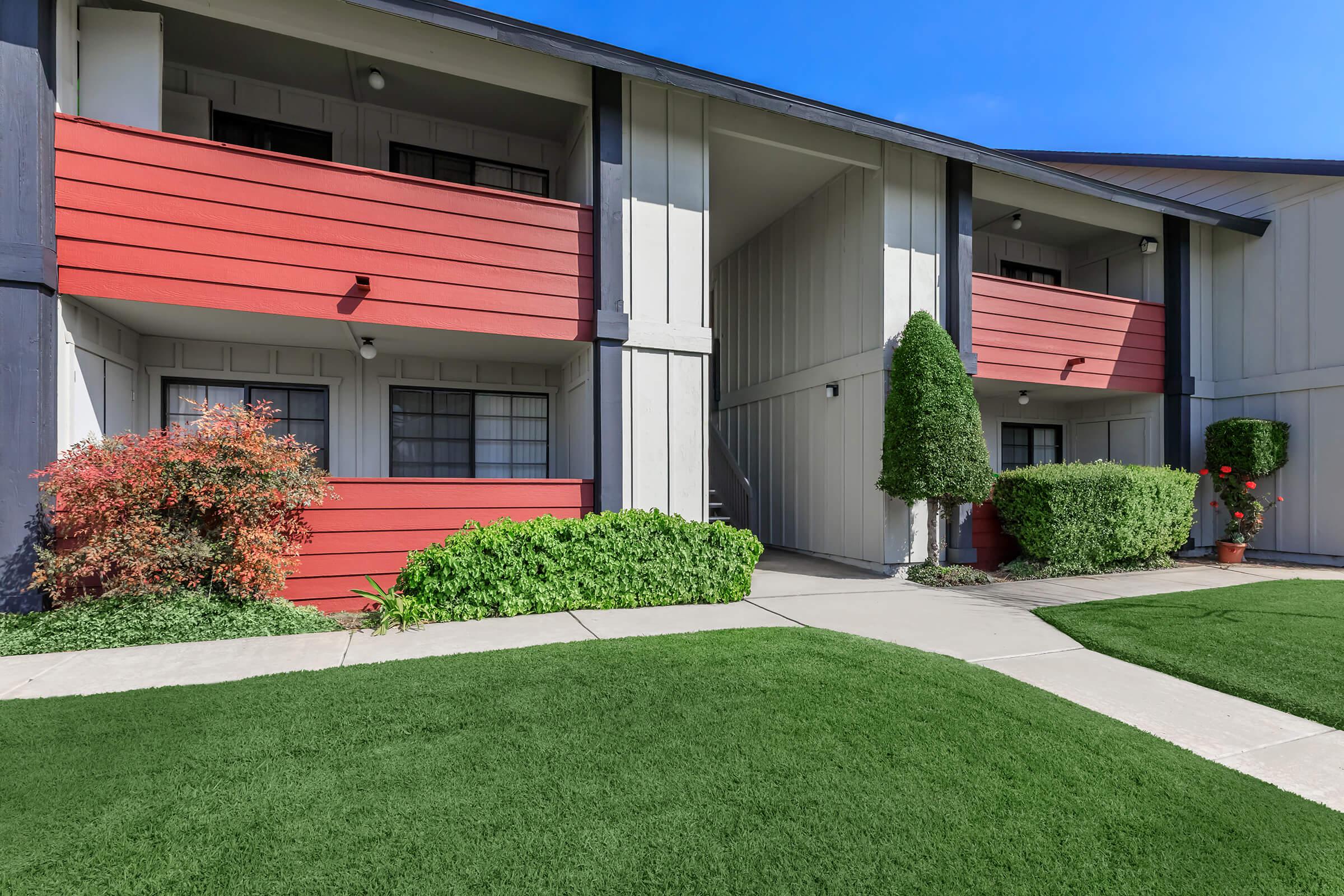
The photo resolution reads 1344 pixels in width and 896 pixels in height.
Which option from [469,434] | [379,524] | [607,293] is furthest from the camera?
[469,434]

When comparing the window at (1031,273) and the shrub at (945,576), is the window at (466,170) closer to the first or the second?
the shrub at (945,576)

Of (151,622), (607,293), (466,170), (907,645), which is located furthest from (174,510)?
(907,645)

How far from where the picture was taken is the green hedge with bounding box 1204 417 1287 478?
9.29 metres

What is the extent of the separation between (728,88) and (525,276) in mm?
2966

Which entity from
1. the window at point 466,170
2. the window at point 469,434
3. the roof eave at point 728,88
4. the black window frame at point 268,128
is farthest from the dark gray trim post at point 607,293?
the black window frame at point 268,128

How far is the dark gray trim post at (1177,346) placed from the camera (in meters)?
9.98

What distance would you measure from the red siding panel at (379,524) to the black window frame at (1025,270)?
31.4 feet

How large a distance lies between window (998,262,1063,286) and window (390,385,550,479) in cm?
860

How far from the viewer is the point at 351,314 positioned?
5742 mm

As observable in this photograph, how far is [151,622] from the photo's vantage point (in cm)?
456

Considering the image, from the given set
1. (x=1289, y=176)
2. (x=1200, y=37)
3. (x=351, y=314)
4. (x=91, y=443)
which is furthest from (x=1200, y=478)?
(x=91, y=443)

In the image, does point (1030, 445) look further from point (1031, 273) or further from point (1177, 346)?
point (1031, 273)

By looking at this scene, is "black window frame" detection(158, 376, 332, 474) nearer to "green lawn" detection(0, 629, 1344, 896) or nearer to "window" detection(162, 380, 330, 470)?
"window" detection(162, 380, 330, 470)

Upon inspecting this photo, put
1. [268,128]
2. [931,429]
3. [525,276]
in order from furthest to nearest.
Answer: [931,429], [268,128], [525,276]
